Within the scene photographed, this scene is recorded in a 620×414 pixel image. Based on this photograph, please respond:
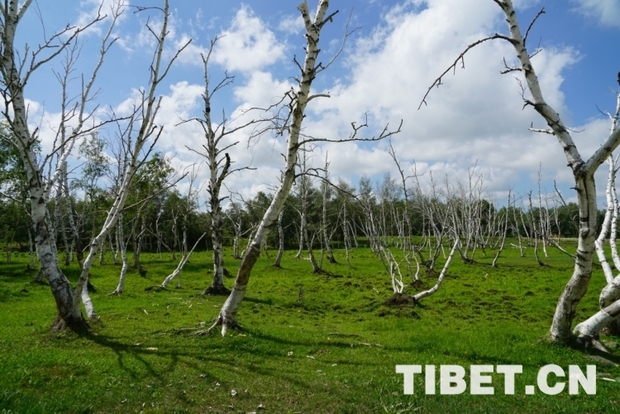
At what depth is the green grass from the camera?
242 inches

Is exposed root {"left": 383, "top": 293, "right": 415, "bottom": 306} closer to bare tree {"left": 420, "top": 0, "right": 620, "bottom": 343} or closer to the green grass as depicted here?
the green grass

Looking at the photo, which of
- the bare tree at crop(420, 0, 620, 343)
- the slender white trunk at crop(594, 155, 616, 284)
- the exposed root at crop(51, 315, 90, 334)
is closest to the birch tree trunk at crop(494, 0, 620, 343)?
the bare tree at crop(420, 0, 620, 343)

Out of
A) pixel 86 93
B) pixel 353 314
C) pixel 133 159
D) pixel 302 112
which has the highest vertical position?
pixel 86 93

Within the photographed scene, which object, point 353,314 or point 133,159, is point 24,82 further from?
point 353,314

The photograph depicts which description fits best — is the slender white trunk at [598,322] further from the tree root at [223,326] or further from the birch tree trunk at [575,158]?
the tree root at [223,326]

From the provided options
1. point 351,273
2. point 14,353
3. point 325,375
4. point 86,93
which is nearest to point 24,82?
point 86,93

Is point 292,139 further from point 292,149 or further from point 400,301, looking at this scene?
point 400,301

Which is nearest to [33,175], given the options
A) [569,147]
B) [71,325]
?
[71,325]

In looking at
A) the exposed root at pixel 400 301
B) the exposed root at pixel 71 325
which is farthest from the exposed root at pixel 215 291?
the exposed root at pixel 71 325

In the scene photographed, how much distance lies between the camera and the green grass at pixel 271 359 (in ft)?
20.2

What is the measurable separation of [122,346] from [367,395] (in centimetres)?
550

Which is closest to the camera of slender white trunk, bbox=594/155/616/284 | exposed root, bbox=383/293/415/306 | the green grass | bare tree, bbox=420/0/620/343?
the green grass

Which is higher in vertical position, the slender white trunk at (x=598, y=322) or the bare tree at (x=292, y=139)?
the bare tree at (x=292, y=139)

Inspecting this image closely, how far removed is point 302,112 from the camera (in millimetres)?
10094
